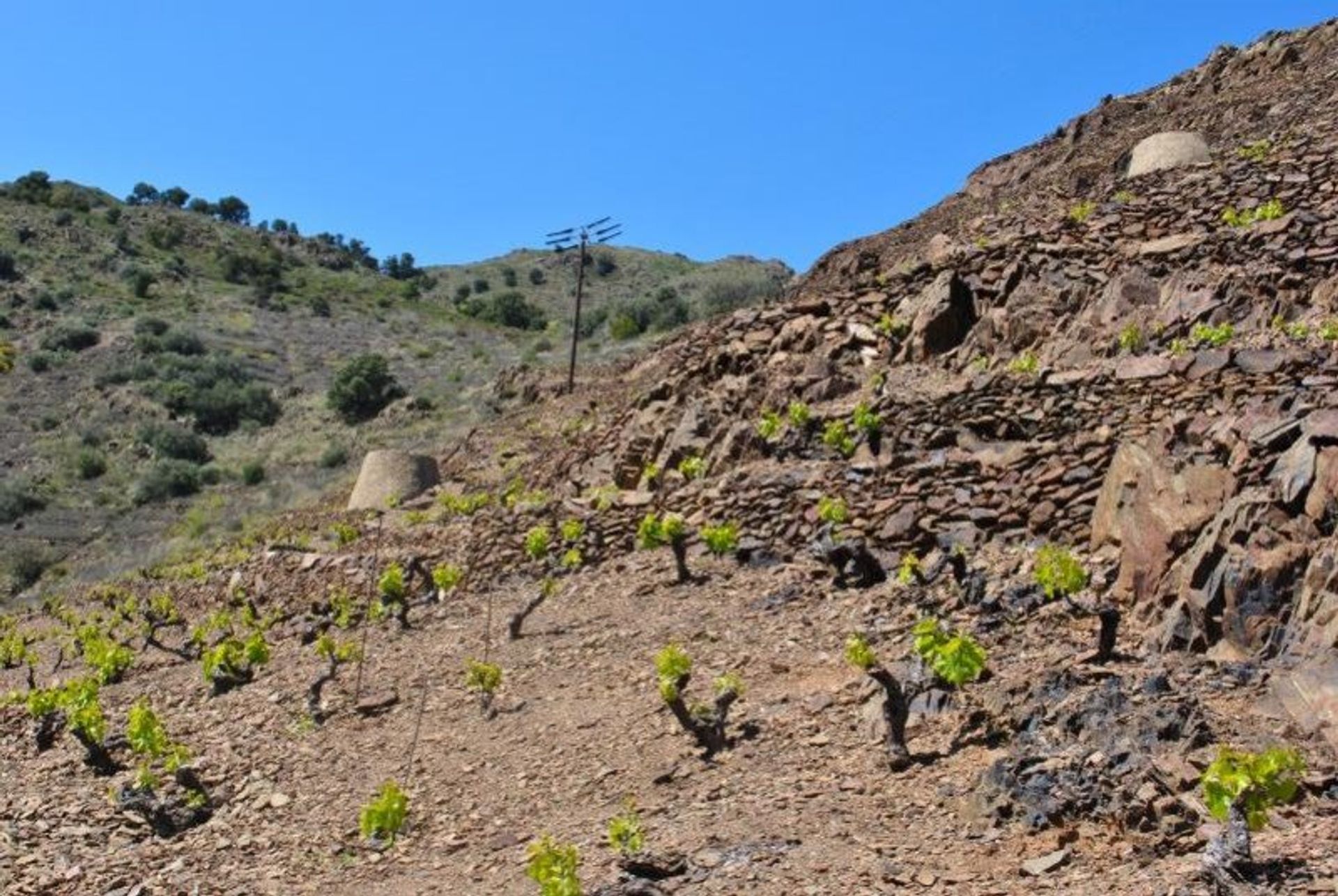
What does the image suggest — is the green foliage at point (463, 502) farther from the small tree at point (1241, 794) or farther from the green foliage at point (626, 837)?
the small tree at point (1241, 794)

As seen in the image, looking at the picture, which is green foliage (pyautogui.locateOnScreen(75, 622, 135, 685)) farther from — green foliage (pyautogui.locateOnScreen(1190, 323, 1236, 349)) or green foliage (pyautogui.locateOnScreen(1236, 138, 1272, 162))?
green foliage (pyautogui.locateOnScreen(1236, 138, 1272, 162))

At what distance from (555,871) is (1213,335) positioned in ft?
29.1

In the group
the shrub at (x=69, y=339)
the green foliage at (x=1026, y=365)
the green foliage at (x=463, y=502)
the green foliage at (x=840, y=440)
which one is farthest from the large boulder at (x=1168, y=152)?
the shrub at (x=69, y=339)

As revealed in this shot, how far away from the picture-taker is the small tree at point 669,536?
12.5 meters

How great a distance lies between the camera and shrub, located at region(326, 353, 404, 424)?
3781 centimetres

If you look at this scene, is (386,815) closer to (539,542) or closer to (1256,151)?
(539,542)

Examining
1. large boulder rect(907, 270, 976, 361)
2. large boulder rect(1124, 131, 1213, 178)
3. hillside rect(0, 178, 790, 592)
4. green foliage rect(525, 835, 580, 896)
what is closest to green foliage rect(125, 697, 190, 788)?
green foliage rect(525, 835, 580, 896)

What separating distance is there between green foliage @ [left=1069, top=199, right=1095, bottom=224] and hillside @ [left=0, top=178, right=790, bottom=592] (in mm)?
17104

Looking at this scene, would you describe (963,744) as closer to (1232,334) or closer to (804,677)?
(804,677)

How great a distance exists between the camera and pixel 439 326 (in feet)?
174

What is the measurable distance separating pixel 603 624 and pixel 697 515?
6.59ft

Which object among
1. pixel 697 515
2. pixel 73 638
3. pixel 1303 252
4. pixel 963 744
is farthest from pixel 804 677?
pixel 73 638

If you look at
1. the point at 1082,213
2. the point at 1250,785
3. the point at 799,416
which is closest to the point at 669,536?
the point at 799,416

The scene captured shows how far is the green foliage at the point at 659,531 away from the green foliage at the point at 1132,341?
517 cm
